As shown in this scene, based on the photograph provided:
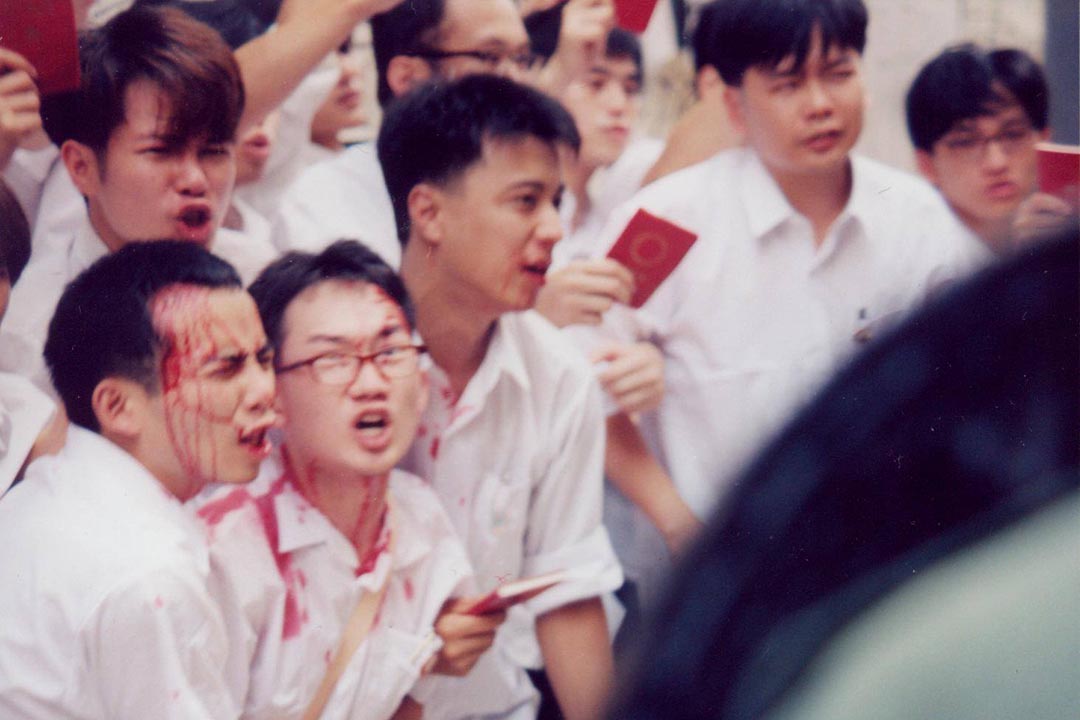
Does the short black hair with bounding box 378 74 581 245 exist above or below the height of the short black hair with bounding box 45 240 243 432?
above

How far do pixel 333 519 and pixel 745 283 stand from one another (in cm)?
54

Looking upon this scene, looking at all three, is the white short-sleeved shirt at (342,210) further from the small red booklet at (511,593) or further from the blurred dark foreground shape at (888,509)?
the blurred dark foreground shape at (888,509)

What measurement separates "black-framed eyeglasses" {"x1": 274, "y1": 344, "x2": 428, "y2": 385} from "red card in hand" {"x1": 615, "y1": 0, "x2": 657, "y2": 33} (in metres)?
0.44

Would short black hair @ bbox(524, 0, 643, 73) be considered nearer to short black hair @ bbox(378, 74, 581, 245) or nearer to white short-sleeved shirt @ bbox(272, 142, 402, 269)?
short black hair @ bbox(378, 74, 581, 245)

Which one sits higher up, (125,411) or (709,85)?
(709,85)

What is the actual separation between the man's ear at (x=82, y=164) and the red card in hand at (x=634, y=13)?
1.89 feet

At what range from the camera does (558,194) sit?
4.74 feet

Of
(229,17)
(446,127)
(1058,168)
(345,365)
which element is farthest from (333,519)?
(1058,168)

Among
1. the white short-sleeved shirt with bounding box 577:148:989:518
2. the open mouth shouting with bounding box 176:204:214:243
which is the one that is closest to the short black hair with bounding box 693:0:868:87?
the white short-sleeved shirt with bounding box 577:148:989:518

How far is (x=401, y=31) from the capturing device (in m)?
1.43

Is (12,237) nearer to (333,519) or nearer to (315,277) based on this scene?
(315,277)

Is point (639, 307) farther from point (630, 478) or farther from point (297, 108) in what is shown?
point (297, 108)

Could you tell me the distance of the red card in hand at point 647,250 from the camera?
148cm

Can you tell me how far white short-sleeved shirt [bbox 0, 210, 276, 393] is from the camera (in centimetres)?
132
